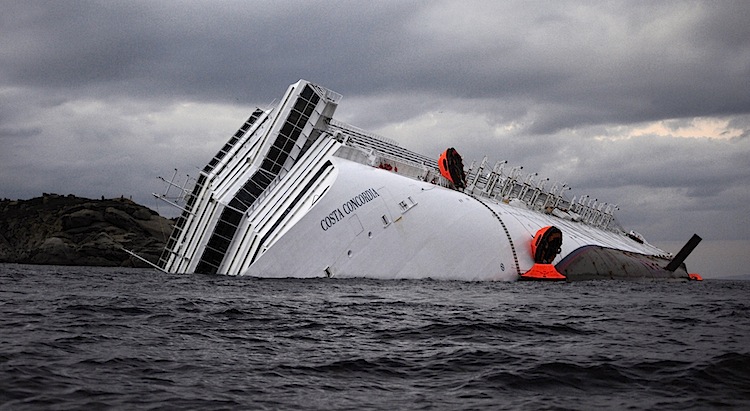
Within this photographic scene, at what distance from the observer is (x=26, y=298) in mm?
22766

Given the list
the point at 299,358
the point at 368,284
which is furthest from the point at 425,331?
the point at 368,284

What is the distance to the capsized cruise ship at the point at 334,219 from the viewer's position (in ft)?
108

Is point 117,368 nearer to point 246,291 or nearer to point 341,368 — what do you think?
point 341,368

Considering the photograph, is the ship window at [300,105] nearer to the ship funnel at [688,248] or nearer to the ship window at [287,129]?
the ship window at [287,129]

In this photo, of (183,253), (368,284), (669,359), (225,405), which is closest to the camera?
(225,405)

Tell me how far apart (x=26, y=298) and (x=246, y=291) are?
767 centimetres

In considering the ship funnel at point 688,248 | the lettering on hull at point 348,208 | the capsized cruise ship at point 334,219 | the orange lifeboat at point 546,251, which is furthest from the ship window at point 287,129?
the ship funnel at point 688,248

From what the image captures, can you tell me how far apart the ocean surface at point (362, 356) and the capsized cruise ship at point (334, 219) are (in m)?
11.2

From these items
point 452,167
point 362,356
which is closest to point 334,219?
point 452,167

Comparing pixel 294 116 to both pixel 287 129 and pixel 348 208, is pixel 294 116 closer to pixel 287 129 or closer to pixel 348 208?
pixel 287 129

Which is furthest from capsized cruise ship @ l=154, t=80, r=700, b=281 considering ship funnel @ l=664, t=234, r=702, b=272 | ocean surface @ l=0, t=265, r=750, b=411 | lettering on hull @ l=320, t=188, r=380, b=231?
ship funnel @ l=664, t=234, r=702, b=272

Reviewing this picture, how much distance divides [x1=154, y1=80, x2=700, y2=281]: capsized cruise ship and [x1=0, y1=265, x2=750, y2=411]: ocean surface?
11.2m

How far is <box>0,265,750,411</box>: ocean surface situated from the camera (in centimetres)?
911

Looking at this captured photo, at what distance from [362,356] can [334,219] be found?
821 inches
